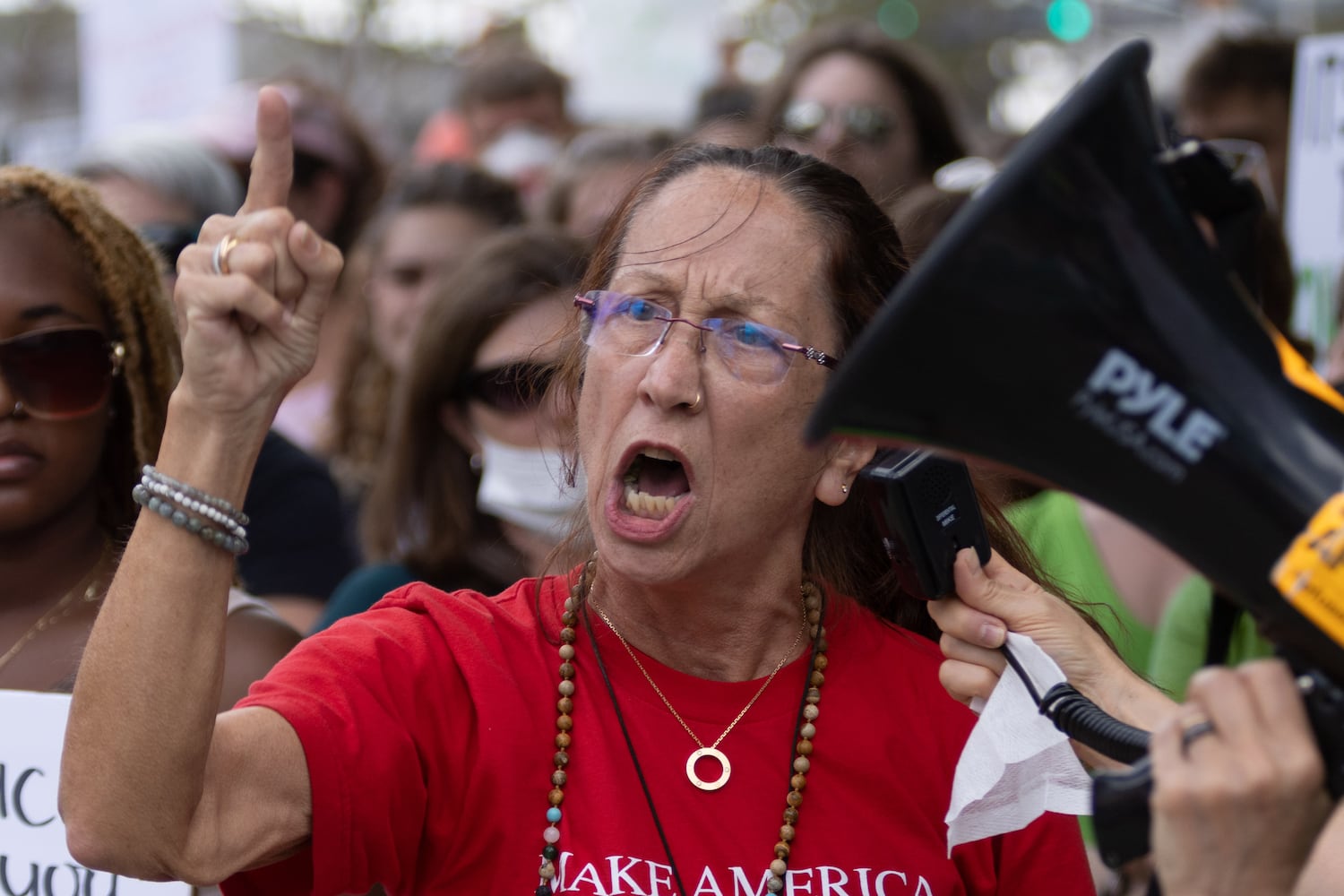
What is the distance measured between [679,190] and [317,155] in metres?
3.67

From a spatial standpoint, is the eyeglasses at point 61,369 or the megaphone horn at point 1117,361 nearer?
the megaphone horn at point 1117,361

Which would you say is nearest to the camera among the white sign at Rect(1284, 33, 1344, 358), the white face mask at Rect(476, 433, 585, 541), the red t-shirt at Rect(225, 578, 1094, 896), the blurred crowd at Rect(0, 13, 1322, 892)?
the red t-shirt at Rect(225, 578, 1094, 896)

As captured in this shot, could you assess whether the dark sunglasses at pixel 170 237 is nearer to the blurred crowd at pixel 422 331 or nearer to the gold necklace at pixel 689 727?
the blurred crowd at pixel 422 331

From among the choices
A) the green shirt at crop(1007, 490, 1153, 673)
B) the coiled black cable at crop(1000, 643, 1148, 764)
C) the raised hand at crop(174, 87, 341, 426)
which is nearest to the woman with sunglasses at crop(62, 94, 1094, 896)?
the raised hand at crop(174, 87, 341, 426)

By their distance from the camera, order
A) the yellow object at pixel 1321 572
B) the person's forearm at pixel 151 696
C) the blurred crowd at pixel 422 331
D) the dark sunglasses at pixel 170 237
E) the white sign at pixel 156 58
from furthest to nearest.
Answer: the white sign at pixel 156 58
the dark sunglasses at pixel 170 237
the blurred crowd at pixel 422 331
the person's forearm at pixel 151 696
the yellow object at pixel 1321 572

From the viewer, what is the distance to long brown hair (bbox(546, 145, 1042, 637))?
2336mm

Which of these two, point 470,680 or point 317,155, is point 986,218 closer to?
point 470,680

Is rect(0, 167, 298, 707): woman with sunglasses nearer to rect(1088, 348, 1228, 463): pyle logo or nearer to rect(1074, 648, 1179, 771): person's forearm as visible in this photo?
rect(1074, 648, 1179, 771): person's forearm

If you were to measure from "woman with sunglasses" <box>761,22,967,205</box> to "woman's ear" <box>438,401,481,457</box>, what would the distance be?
1724 mm

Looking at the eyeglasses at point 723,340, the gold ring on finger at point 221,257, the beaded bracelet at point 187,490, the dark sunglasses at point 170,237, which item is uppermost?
the gold ring on finger at point 221,257

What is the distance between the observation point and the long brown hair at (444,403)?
12.8 ft

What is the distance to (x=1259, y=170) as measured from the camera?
498 cm

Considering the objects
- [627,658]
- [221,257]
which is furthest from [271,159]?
[627,658]

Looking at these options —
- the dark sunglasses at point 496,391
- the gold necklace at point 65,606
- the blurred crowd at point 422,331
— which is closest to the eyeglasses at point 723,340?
the blurred crowd at point 422,331
